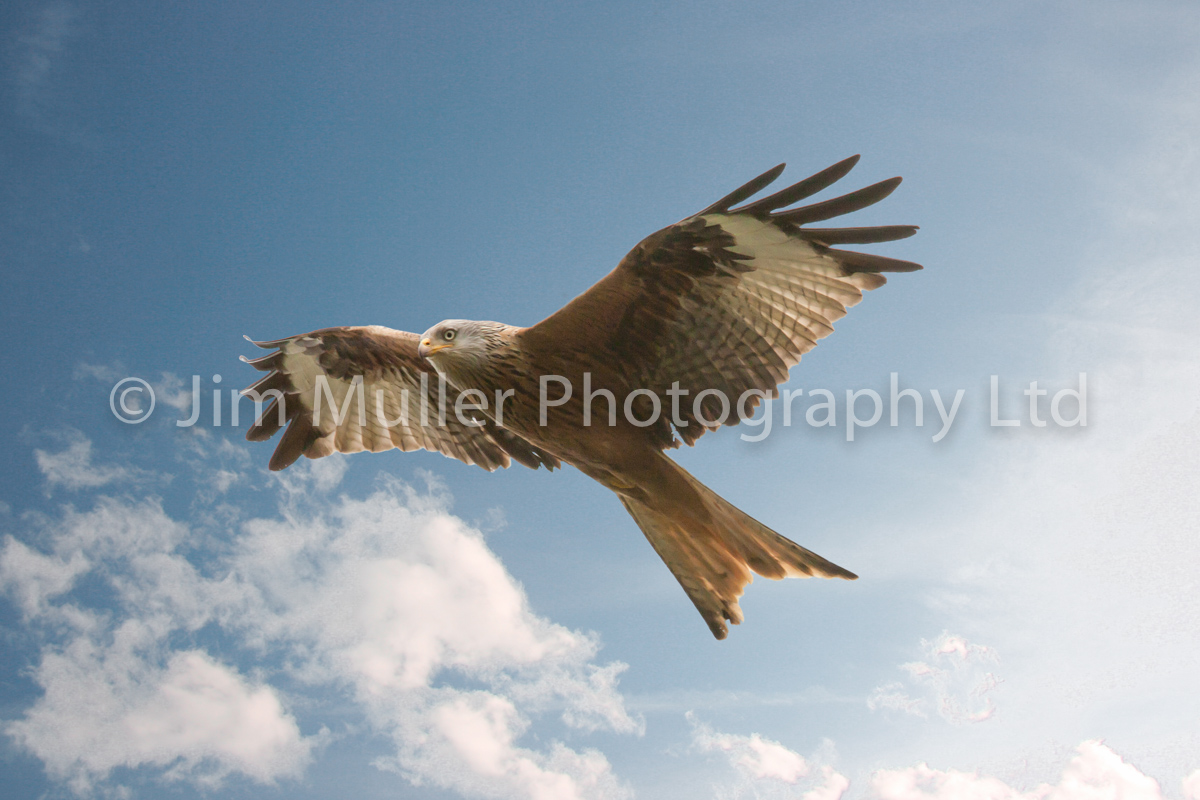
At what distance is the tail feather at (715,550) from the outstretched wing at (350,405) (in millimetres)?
1214

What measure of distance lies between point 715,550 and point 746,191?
6.20ft

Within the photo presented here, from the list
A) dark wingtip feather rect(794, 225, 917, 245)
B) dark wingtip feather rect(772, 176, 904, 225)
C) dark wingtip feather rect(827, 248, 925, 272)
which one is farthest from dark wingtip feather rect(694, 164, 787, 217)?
dark wingtip feather rect(827, 248, 925, 272)

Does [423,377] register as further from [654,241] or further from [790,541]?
[790,541]

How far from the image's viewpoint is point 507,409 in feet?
13.6

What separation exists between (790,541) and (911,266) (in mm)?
1497

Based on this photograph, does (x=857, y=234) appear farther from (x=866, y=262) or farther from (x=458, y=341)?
(x=458, y=341)

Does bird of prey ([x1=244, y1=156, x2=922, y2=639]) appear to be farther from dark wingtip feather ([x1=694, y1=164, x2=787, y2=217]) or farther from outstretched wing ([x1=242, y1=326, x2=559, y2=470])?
outstretched wing ([x1=242, y1=326, x2=559, y2=470])

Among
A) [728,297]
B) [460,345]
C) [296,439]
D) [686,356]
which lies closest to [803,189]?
[728,297]

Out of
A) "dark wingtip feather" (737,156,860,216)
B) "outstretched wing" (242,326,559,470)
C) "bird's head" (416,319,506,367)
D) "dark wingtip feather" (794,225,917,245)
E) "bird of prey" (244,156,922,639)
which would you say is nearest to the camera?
"dark wingtip feather" (737,156,860,216)

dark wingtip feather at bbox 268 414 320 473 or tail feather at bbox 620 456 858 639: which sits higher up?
dark wingtip feather at bbox 268 414 320 473

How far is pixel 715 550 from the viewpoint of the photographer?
4.30 m

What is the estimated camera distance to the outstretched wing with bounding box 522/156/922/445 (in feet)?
12.6

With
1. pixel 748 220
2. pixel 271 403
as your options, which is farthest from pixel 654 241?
pixel 271 403

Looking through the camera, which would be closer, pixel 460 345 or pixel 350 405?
pixel 460 345
